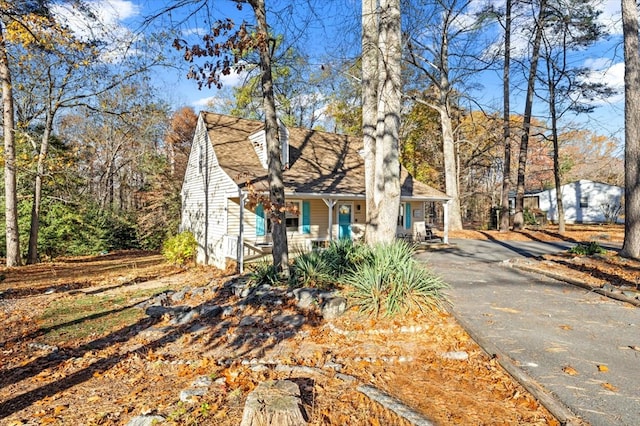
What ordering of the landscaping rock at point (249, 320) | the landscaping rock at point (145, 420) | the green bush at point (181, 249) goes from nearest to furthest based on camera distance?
the landscaping rock at point (145, 420), the landscaping rock at point (249, 320), the green bush at point (181, 249)

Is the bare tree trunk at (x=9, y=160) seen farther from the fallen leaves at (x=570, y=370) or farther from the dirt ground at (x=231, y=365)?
the fallen leaves at (x=570, y=370)

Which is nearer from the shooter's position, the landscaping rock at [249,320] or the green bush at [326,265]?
the landscaping rock at [249,320]

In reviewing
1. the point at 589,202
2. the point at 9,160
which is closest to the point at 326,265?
the point at 9,160

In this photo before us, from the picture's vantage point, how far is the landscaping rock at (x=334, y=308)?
18.9ft

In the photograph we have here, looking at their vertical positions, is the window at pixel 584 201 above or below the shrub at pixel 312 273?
above

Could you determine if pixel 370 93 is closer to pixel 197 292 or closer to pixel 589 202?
pixel 197 292

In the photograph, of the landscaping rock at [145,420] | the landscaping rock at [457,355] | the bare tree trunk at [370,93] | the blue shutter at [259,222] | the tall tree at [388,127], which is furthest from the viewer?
the blue shutter at [259,222]

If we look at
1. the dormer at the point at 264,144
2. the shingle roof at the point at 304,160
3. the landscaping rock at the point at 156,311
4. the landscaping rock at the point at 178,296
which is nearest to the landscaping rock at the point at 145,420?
the landscaping rock at the point at 156,311

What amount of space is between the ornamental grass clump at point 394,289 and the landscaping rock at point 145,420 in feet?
11.0

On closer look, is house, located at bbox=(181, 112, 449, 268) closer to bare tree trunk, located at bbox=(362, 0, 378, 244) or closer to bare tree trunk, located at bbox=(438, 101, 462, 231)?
bare tree trunk, located at bbox=(362, 0, 378, 244)

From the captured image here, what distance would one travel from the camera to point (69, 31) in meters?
9.67

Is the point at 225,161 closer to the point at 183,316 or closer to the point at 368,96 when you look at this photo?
the point at 368,96

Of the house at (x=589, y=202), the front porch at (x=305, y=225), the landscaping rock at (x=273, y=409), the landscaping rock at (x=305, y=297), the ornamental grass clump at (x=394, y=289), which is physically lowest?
the landscaping rock at (x=273, y=409)

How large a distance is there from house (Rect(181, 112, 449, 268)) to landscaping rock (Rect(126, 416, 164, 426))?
775 centimetres
